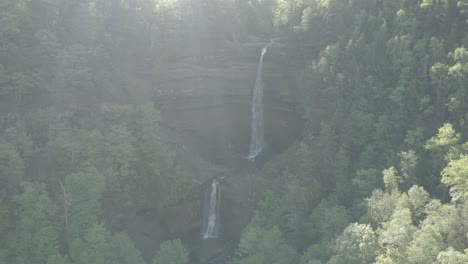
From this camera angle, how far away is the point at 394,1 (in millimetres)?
45656

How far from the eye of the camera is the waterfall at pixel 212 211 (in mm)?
46375

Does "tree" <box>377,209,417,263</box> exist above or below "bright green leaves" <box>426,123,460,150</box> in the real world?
below

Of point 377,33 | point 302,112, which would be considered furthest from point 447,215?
point 302,112

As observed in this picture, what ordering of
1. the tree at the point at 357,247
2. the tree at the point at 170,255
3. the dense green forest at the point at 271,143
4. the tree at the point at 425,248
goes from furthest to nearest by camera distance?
the tree at the point at 170,255 < the dense green forest at the point at 271,143 < the tree at the point at 357,247 < the tree at the point at 425,248

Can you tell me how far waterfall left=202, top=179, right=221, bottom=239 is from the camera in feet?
152

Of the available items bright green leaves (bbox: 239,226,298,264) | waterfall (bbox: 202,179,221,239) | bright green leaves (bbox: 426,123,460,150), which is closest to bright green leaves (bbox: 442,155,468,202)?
bright green leaves (bbox: 426,123,460,150)

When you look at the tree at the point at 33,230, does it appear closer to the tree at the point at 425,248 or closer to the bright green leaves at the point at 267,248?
the bright green leaves at the point at 267,248

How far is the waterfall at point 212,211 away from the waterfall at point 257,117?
25.0 ft

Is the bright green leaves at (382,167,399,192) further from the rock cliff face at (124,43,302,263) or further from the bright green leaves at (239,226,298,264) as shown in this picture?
the rock cliff face at (124,43,302,263)

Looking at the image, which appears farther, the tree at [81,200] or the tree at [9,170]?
the tree at [81,200]

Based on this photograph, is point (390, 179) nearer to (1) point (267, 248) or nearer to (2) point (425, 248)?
(2) point (425, 248)

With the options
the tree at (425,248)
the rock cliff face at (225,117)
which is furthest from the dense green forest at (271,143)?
the rock cliff face at (225,117)

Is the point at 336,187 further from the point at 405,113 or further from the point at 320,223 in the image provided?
the point at 405,113

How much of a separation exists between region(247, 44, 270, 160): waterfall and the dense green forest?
99 cm
